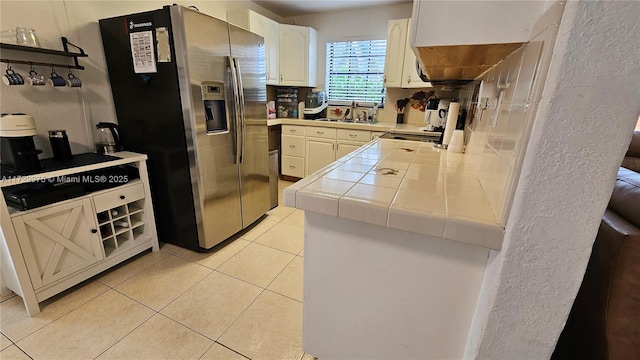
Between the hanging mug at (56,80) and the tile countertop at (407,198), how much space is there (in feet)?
6.28

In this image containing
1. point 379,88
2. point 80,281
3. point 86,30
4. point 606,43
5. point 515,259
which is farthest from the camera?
point 379,88

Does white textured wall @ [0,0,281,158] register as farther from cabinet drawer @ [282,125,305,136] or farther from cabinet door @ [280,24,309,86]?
cabinet drawer @ [282,125,305,136]

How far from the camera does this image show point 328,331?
3.68ft

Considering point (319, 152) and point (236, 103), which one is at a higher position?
point (236, 103)

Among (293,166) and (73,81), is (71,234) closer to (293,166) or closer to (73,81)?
(73,81)

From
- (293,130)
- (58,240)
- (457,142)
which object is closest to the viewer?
(58,240)

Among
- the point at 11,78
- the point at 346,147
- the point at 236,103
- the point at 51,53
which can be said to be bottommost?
the point at 346,147

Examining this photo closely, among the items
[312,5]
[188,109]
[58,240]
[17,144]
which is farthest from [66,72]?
[312,5]

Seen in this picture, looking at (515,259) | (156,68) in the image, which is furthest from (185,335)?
(156,68)

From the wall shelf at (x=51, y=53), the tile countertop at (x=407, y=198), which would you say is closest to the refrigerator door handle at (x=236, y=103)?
the wall shelf at (x=51, y=53)

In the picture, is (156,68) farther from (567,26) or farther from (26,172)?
(567,26)

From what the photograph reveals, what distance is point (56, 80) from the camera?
174 cm

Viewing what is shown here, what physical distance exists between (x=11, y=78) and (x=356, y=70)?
3.47 metres

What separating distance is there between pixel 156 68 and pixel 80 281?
148 cm
